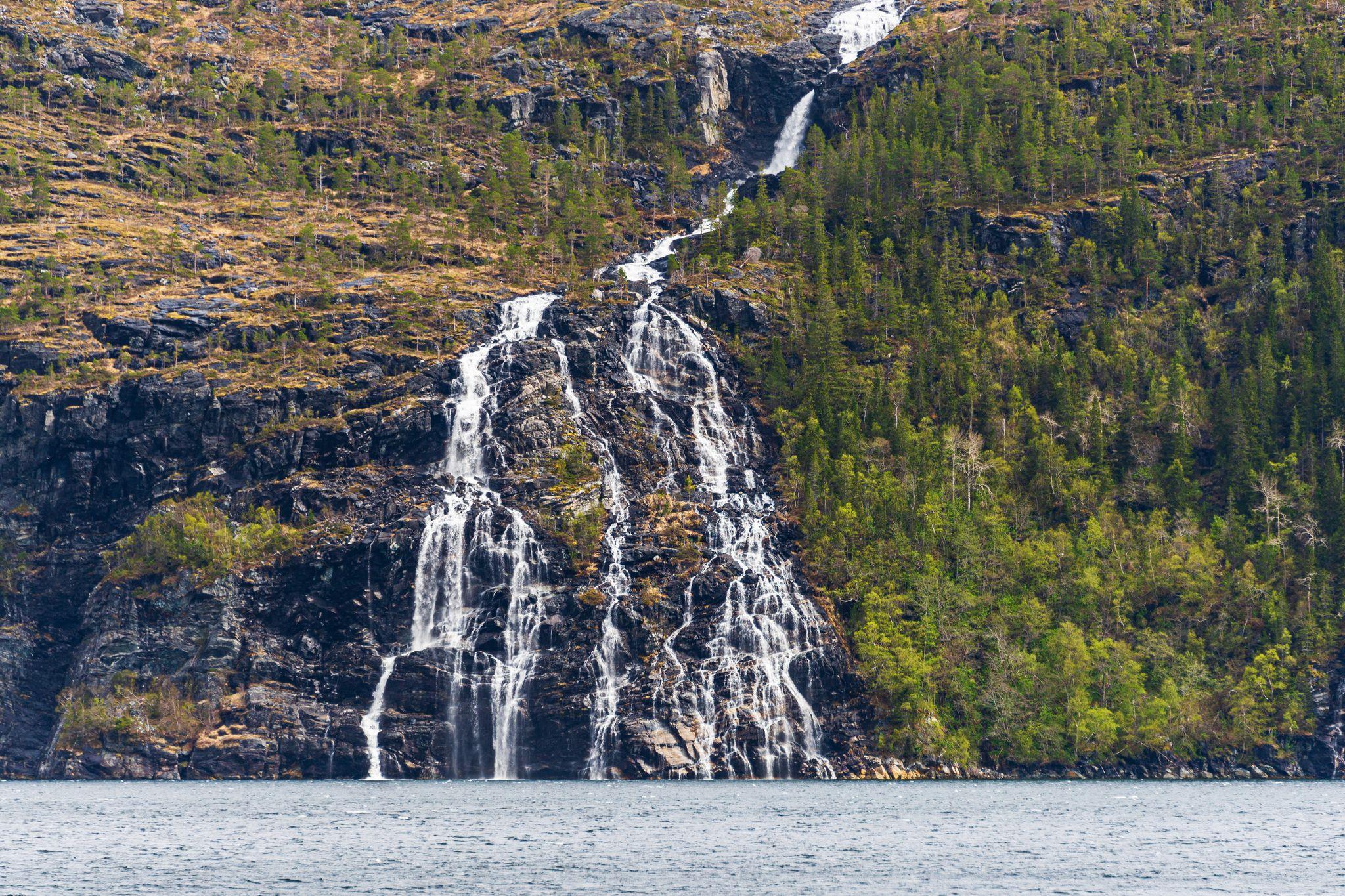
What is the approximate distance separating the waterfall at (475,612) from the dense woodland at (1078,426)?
29.4 m

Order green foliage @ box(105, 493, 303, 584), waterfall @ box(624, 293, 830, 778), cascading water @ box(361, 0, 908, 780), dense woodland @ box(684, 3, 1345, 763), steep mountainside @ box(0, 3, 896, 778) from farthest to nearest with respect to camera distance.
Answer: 1. green foliage @ box(105, 493, 303, 584)
2. dense woodland @ box(684, 3, 1345, 763)
3. steep mountainside @ box(0, 3, 896, 778)
4. cascading water @ box(361, 0, 908, 780)
5. waterfall @ box(624, 293, 830, 778)

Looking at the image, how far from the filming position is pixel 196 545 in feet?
Result: 446

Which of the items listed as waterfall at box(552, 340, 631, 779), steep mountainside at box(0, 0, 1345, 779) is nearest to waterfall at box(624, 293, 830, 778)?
steep mountainside at box(0, 0, 1345, 779)

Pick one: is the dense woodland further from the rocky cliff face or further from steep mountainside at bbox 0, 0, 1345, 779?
the rocky cliff face

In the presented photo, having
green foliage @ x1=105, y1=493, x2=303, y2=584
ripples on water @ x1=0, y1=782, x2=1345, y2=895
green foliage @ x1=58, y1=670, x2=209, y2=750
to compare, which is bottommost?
ripples on water @ x1=0, y1=782, x2=1345, y2=895

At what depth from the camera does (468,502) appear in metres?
139

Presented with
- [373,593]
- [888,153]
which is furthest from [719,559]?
[888,153]

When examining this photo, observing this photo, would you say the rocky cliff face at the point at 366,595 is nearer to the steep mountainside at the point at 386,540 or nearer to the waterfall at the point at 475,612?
the steep mountainside at the point at 386,540

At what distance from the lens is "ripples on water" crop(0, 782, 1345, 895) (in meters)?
63.5

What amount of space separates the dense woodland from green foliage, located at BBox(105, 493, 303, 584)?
5456 centimetres

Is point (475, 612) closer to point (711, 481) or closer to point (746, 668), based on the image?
point (746, 668)

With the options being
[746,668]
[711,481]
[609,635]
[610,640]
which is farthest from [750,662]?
[711,481]

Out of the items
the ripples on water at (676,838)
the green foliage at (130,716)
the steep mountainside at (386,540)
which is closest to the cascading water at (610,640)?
the steep mountainside at (386,540)

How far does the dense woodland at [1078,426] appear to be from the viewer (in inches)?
5054
